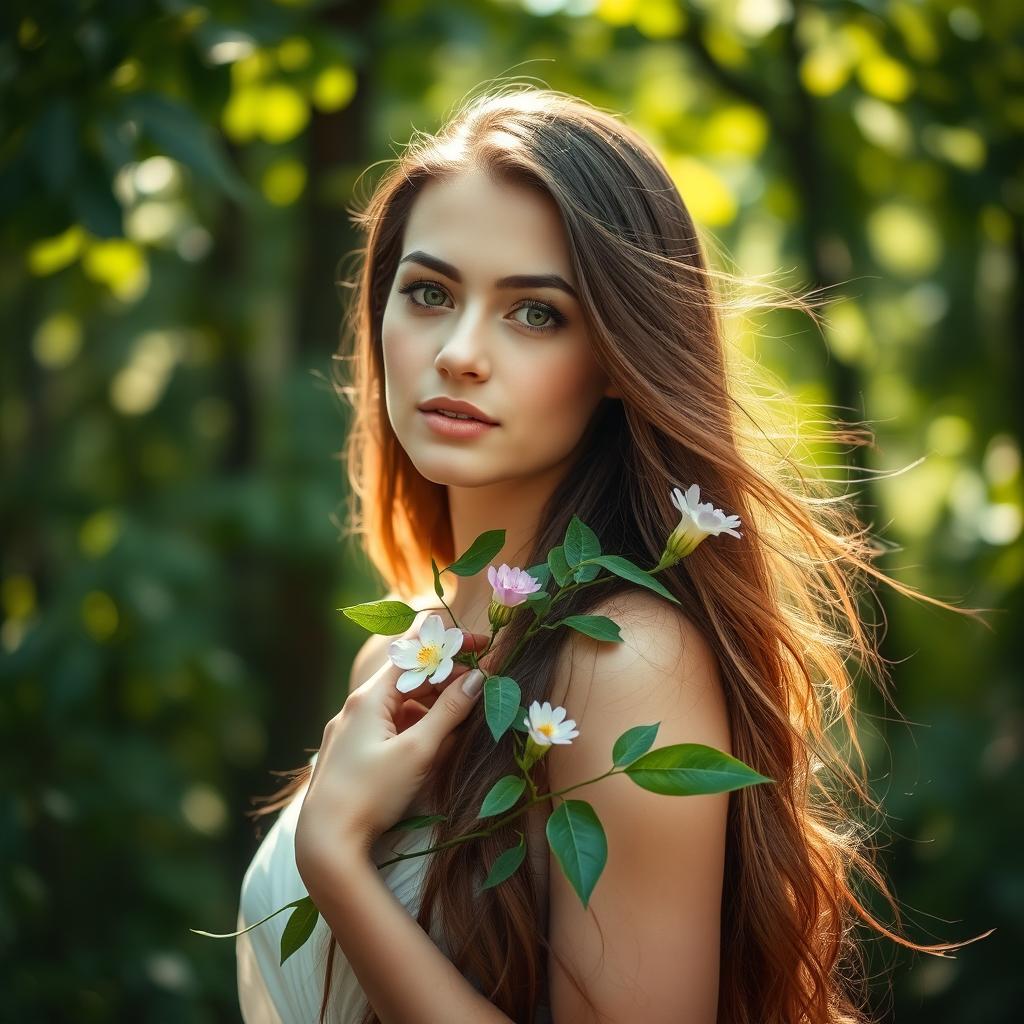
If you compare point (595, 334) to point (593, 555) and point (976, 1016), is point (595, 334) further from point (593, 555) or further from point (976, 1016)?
point (976, 1016)

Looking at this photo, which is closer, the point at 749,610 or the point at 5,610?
the point at 749,610

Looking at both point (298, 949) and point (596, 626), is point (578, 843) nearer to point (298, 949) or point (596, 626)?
point (596, 626)

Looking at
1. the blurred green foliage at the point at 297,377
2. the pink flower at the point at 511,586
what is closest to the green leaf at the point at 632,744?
the pink flower at the point at 511,586

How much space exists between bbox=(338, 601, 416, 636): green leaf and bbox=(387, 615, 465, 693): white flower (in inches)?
1.8

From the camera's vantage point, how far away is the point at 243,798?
514 centimetres

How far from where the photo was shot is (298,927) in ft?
4.94

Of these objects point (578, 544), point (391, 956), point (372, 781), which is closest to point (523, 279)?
point (578, 544)

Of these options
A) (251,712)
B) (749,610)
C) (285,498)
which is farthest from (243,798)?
(749,610)

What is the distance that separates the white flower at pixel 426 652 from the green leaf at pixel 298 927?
33 cm

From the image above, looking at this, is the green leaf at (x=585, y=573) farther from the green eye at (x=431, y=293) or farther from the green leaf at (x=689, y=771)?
the green eye at (x=431, y=293)

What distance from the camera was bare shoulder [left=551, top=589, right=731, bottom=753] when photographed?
1545mm

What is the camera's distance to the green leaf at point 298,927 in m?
1.49

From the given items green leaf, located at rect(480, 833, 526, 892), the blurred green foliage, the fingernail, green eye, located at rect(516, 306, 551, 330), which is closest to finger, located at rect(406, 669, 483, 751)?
the fingernail

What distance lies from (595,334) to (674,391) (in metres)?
0.16
